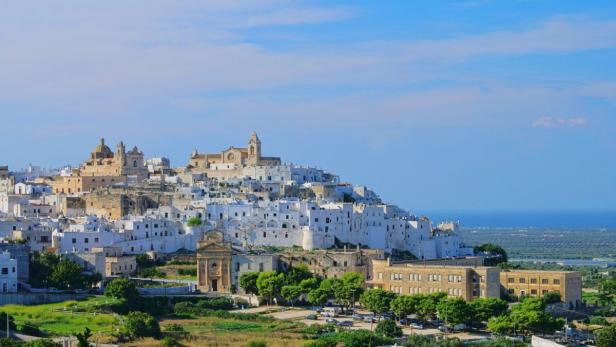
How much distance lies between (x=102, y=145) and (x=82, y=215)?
758 inches

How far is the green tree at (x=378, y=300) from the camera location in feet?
211

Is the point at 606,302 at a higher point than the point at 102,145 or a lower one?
lower

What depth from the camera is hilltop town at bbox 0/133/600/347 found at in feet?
220

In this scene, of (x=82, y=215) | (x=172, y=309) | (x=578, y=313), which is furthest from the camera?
(x=82, y=215)

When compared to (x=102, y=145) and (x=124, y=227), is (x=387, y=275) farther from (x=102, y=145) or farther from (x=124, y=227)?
(x=102, y=145)

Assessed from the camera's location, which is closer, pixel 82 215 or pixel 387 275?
pixel 387 275

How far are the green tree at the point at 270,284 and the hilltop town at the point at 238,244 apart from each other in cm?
8

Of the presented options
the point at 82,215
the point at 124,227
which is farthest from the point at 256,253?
the point at 82,215

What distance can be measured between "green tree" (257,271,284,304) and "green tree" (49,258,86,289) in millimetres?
9311

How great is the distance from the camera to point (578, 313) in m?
68.8

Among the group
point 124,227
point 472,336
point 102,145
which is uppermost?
point 102,145

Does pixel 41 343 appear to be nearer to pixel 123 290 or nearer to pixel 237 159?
pixel 123 290

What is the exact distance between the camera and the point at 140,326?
56156mm

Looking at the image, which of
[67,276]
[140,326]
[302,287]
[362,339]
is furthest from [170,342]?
[302,287]
